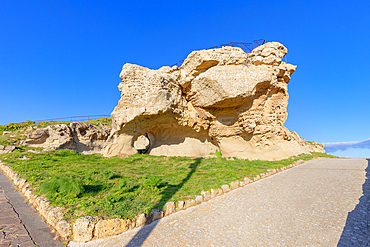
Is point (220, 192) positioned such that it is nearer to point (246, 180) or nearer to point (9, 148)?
point (246, 180)

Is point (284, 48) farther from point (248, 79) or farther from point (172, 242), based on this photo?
point (172, 242)

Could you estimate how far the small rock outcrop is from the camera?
61.0ft

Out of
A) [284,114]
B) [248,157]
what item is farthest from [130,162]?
[284,114]

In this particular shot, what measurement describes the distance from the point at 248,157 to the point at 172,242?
13.6 metres

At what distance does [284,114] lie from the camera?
16.9 meters

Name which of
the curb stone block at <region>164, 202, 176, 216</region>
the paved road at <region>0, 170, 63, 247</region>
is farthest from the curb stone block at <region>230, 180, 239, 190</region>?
the paved road at <region>0, 170, 63, 247</region>

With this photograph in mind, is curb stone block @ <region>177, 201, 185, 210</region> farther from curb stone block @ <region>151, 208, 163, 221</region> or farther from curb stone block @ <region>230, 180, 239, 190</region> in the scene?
curb stone block @ <region>230, 180, 239, 190</region>

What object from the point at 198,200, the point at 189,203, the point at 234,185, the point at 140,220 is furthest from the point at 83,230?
the point at 234,185

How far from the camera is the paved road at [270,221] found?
463 cm

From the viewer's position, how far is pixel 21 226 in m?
5.29

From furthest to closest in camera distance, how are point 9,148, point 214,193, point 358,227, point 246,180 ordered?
1. point 9,148
2. point 246,180
3. point 214,193
4. point 358,227

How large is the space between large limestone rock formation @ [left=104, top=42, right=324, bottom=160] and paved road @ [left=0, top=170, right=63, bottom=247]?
9222mm

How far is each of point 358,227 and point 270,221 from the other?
6.75 ft

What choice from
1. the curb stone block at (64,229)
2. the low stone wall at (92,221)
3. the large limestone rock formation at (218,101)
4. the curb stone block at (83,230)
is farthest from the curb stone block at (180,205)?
the large limestone rock formation at (218,101)
